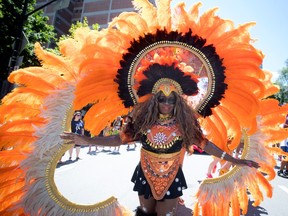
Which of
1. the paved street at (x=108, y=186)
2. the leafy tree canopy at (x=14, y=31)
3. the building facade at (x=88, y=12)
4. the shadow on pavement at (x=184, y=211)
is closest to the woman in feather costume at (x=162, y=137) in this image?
the paved street at (x=108, y=186)

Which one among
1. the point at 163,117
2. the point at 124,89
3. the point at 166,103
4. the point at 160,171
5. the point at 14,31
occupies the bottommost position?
the point at 160,171

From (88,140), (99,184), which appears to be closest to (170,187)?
(88,140)

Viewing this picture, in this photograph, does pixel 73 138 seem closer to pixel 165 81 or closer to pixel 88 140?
pixel 88 140

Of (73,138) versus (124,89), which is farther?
(124,89)

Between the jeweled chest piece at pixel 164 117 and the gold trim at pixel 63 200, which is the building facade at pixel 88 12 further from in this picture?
the gold trim at pixel 63 200

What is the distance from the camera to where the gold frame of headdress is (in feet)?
9.32

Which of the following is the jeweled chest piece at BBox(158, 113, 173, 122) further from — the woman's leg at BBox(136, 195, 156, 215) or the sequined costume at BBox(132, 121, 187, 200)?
the woman's leg at BBox(136, 195, 156, 215)

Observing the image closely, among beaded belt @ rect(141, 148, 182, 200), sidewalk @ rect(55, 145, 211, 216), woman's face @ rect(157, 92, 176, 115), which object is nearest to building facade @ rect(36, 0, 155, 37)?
sidewalk @ rect(55, 145, 211, 216)

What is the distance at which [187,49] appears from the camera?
2.86 metres

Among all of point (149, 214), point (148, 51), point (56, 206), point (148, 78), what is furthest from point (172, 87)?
point (56, 206)

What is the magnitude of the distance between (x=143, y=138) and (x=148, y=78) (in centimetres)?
62

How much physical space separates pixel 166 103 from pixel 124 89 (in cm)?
52

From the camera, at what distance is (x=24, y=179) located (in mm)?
2793

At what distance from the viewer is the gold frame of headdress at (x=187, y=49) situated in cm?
284
